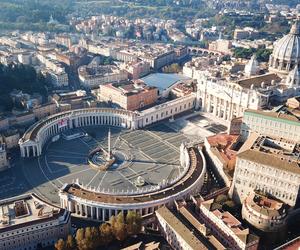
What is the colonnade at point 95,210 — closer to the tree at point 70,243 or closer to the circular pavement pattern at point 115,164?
the circular pavement pattern at point 115,164

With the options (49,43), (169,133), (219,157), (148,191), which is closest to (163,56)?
(49,43)

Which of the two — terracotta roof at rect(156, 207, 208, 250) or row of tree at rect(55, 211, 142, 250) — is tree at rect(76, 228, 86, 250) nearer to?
row of tree at rect(55, 211, 142, 250)

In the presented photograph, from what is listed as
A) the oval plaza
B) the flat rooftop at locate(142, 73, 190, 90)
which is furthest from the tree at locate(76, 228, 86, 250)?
the flat rooftop at locate(142, 73, 190, 90)

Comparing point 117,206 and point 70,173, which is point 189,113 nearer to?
point 70,173

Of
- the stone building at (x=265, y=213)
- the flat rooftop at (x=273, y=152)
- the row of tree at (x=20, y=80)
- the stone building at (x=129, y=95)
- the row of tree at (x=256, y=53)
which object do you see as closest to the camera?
the stone building at (x=265, y=213)

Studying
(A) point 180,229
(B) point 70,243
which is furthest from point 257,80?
(B) point 70,243

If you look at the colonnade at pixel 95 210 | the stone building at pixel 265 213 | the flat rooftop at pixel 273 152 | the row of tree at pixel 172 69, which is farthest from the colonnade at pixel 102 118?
the stone building at pixel 265 213

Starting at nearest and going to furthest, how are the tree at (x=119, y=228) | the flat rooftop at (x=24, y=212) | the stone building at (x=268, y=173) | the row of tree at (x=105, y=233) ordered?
1. the row of tree at (x=105, y=233)
2. the flat rooftop at (x=24, y=212)
3. the tree at (x=119, y=228)
4. the stone building at (x=268, y=173)

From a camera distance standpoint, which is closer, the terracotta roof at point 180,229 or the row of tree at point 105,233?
the terracotta roof at point 180,229
